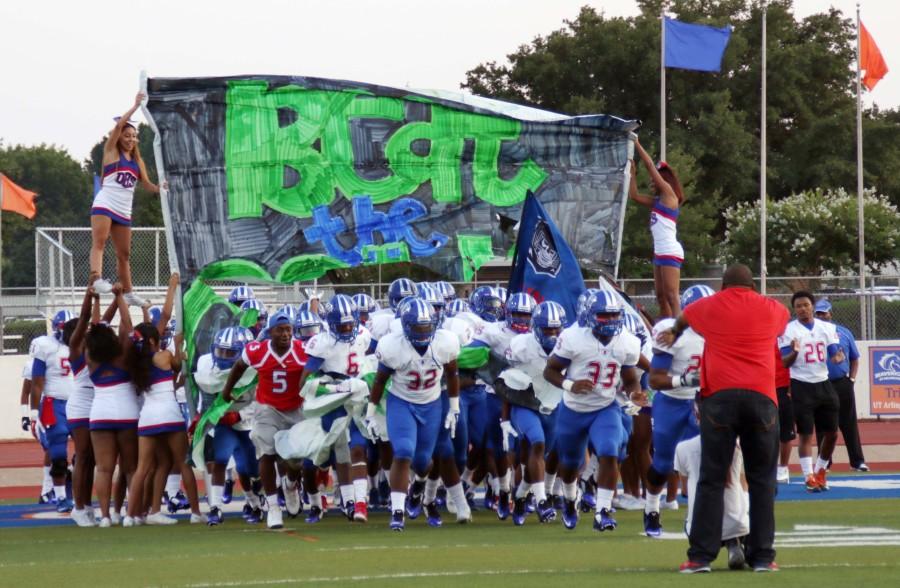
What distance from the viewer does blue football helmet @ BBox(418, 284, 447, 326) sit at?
12.9 m

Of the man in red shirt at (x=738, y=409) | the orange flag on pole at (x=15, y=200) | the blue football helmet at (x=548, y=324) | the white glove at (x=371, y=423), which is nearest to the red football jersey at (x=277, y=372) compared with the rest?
the white glove at (x=371, y=423)

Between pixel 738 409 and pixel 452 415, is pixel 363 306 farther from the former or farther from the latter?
pixel 738 409

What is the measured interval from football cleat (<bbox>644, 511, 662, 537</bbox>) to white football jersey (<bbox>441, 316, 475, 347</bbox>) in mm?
2565

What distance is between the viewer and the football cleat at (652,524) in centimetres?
1065

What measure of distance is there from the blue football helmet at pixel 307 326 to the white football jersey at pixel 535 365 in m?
1.65

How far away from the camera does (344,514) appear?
1329cm

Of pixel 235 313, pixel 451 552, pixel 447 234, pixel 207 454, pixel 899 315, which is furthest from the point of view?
pixel 899 315

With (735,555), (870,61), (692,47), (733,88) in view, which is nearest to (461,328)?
(735,555)

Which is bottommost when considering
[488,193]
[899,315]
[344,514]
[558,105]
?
[344,514]

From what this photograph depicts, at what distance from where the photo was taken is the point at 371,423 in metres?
12.1

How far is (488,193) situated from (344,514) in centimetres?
367

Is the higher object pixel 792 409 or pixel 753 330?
pixel 753 330

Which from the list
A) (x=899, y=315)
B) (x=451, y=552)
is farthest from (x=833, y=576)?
(x=899, y=315)

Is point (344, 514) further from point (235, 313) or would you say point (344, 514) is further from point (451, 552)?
point (451, 552)
